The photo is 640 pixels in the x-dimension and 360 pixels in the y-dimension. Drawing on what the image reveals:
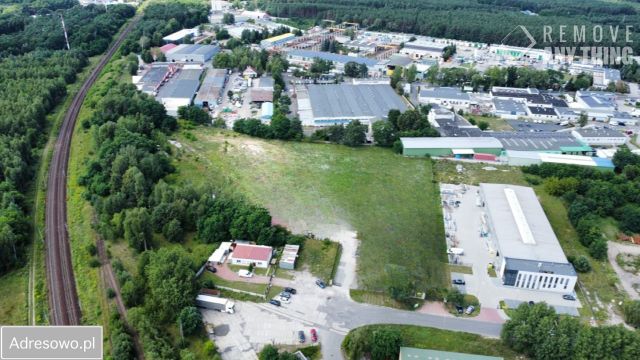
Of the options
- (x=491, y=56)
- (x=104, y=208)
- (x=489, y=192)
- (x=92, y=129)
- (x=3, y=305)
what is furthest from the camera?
(x=491, y=56)

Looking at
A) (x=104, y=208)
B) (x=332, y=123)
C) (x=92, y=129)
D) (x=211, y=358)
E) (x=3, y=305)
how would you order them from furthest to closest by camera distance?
1. (x=332, y=123)
2. (x=92, y=129)
3. (x=104, y=208)
4. (x=3, y=305)
5. (x=211, y=358)

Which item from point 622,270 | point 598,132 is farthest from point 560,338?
point 598,132

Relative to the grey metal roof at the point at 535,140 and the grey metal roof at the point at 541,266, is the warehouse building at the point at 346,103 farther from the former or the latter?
the grey metal roof at the point at 541,266

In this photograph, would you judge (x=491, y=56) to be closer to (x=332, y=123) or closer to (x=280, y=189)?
(x=332, y=123)

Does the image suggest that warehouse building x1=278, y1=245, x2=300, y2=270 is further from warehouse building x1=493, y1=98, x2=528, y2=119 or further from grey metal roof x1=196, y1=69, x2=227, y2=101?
warehouse building x1=493, y1=98, x2=528, y2=119

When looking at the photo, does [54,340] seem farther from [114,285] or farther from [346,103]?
[346,103]

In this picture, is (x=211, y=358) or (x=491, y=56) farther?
(x=491, y=56)

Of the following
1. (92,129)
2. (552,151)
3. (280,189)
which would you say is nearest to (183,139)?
(92,129)

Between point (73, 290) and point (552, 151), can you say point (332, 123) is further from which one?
point (73, 290)
